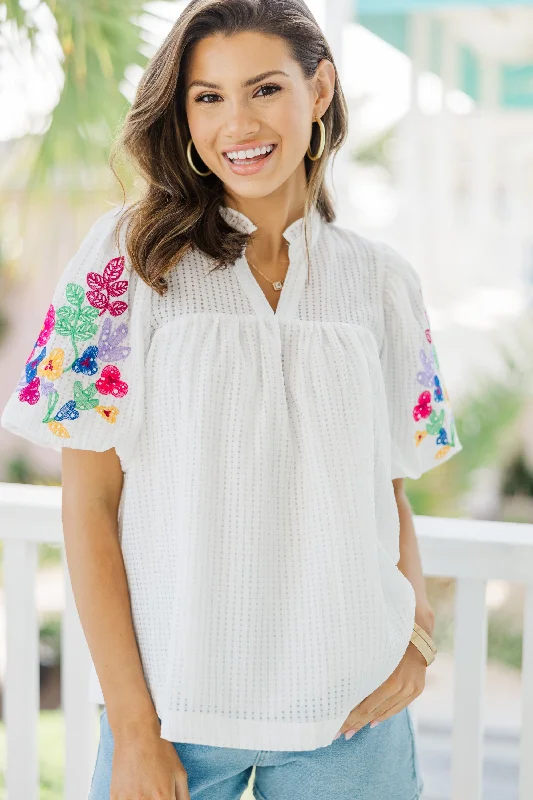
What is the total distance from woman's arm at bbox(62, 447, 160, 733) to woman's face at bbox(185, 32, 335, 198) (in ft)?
1.31

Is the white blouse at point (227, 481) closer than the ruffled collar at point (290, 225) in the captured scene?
Yes

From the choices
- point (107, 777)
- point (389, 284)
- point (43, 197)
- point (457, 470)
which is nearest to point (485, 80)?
point (457, 470)

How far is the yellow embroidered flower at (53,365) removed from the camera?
111cm

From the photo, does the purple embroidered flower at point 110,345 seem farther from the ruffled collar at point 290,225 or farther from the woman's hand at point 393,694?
the woman's hand at point 393,694

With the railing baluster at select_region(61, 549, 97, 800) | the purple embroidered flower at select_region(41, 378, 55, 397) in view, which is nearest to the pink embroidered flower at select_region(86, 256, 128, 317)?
the purple embroidered flower at select_region(41, 378, 55, 397)

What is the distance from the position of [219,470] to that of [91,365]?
0.66 feet

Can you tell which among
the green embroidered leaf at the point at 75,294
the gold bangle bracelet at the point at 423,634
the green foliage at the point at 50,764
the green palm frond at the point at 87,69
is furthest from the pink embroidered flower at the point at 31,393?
the green palm frond at the point at 87,69

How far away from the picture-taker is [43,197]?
9.81 ft

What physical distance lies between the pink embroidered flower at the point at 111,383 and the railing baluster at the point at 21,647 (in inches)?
21.1

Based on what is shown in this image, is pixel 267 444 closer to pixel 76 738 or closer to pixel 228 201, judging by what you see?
pixel 228 201

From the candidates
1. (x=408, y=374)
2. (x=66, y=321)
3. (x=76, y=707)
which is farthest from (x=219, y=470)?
(x=76, y=707)

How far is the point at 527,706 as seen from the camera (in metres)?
1.46

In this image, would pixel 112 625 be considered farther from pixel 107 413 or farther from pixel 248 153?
pixel 248 153

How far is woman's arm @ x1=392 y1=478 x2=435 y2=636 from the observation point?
1331 mm
